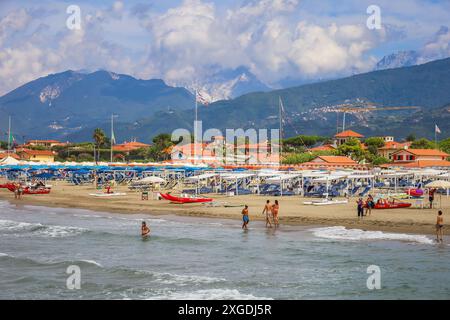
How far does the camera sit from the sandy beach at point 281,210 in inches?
1102

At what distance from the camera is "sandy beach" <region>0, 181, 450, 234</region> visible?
27984mm

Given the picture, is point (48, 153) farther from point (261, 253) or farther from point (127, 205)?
point (261, 253)

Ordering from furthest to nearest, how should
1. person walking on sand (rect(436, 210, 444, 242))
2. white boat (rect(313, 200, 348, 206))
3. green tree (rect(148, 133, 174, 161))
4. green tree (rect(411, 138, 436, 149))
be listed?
1. green tree (rect(411, 138, 436, 149))
2. green tree (rect(148, 133, 174, 161))
3. white boat (rect(313, 200, 348, 206))
4. person walking on sand (rect(436, 210, 444, 242))

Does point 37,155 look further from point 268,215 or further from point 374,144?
point 268,215

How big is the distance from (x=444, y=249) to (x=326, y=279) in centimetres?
594

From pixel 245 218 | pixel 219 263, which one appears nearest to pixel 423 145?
pixel 245 218

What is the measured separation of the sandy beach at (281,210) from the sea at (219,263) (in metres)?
1.77

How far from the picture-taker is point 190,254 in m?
22.5

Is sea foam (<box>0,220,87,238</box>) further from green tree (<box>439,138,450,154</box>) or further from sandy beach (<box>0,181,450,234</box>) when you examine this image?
green tree (<box>439,138,450,154</box>)

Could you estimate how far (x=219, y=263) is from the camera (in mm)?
20719

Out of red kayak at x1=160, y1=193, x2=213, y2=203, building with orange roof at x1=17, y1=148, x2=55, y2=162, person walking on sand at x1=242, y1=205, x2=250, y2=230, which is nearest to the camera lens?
person walking on sand at x1=242, y1=205, x2=250, y2=230

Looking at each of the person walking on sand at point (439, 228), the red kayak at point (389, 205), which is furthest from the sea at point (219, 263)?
the red kayak at point (389, 205)

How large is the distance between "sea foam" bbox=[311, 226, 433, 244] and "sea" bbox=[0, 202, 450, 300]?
41 mm

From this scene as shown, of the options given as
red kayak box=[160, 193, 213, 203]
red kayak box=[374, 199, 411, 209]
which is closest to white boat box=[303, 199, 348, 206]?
red kayak box=[374, 199, 411, 209]
